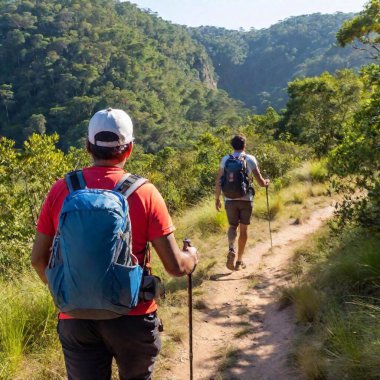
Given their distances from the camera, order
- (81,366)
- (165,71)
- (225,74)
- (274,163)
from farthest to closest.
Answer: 1. (225,74)
2. (165,71)
3. (274,163)
4. (81,366)

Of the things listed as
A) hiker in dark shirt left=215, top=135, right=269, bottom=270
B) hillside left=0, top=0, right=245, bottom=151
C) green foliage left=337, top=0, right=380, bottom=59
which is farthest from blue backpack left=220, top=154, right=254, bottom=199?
hillside left=0, top=0, right=245, bottom=151

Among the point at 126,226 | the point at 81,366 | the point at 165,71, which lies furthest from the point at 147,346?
the point at 165,71

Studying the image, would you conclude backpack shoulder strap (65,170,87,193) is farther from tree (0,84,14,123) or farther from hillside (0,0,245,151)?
tree (0,84,14,123)

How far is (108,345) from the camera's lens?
72.6 inches

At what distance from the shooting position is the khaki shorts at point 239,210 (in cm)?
511

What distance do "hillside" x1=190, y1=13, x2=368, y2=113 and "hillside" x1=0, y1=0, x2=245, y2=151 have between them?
2974cm

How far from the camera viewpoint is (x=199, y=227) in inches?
289

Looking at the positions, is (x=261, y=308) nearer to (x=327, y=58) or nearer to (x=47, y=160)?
(x=47, y=160)

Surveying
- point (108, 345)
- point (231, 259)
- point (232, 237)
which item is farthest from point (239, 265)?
point (108, 345)

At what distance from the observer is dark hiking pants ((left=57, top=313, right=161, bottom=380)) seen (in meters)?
1.79

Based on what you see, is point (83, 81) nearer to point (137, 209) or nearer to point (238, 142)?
point (238, 142)

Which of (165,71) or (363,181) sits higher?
(165,71)

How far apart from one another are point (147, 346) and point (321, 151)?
1364cm

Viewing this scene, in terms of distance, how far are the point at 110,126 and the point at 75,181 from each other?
10.8 inches
